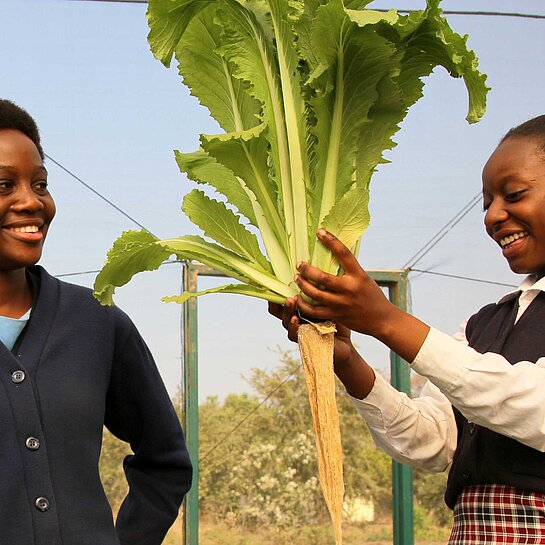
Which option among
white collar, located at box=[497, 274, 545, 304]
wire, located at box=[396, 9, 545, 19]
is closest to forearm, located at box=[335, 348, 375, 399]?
white collar, located at box=[497, 274, 545, 304]

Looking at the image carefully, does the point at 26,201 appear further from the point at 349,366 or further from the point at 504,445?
the point at 504,445

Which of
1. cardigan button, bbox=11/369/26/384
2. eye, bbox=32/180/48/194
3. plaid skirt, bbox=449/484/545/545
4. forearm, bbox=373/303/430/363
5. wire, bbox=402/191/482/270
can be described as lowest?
plaid skirt, bbox=449/484/545/545

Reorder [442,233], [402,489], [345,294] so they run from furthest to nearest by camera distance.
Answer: [442,233]
[402,489]
[345,294]

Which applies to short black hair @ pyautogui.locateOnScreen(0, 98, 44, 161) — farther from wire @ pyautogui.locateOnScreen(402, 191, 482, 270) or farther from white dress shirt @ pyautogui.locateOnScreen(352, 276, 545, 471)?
wire @ pyautogui.locateOnScreen(402, 191, 482, 270)

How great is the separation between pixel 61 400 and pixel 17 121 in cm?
53

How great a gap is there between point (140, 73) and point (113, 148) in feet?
1.10

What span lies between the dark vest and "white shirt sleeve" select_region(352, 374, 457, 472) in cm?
5

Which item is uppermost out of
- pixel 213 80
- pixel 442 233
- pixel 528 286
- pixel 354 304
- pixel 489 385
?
pixel 442 233

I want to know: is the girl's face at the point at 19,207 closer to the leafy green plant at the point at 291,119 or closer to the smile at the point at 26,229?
the smile at the point at 26,229

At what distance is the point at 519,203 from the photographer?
1.77m

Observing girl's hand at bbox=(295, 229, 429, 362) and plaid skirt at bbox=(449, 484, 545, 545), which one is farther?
plaid skirt at bbox=(449, 484, 545, 545)

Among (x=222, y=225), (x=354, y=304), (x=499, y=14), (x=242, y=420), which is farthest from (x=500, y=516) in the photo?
(x=499, y=14)

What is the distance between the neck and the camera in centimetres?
180

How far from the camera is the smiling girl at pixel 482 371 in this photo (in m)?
1.61
